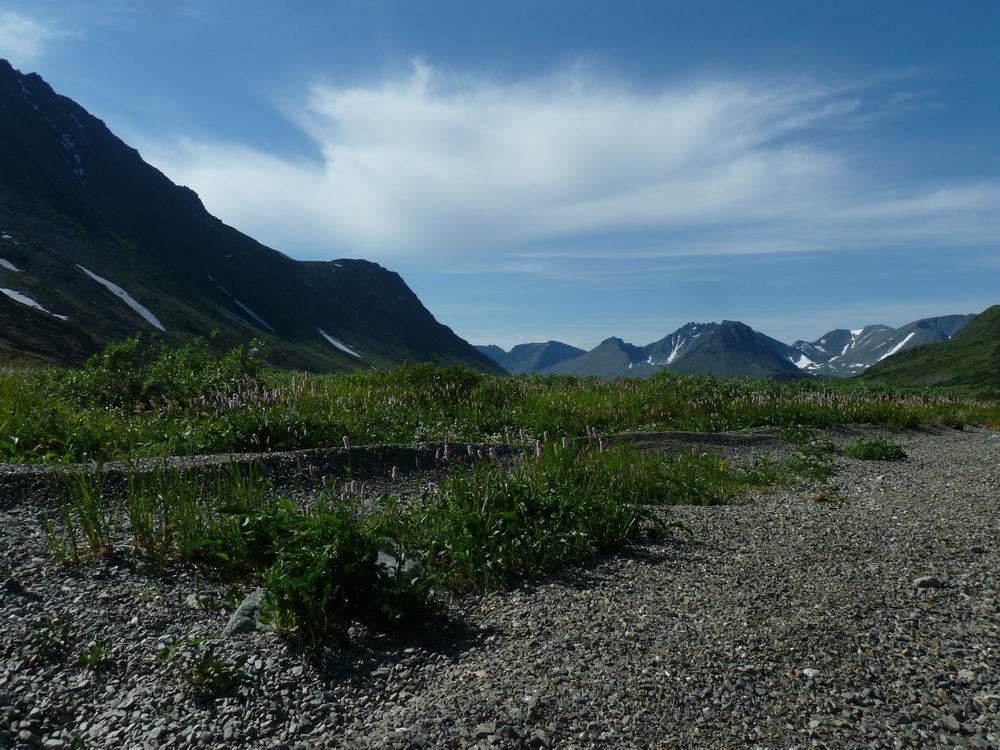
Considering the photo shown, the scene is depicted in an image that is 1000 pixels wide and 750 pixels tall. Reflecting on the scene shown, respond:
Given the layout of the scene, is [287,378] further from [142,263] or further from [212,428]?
[142,263]

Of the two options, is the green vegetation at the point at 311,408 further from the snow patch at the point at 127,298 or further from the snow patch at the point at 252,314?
the snow patch at the point at 252,314

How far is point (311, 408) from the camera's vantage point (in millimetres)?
11766

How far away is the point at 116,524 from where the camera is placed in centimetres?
555

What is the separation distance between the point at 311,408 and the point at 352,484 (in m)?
6.76

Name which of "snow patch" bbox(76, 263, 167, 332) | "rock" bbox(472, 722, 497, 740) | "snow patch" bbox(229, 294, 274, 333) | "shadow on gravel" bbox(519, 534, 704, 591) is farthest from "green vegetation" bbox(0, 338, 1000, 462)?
"snow patch" bbox(229, 294, 274, 333)

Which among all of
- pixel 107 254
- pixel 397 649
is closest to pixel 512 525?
pixel 397 649

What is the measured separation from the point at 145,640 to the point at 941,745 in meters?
4.32

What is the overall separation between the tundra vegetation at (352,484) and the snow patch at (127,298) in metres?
113

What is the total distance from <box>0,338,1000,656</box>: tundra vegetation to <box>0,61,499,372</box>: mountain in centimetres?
5349

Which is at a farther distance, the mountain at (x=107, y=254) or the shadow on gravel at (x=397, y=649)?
the mountain at (x=107, y=254)

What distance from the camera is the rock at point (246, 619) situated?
4.03 meters

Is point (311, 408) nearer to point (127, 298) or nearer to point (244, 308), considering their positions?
point (127, 298)

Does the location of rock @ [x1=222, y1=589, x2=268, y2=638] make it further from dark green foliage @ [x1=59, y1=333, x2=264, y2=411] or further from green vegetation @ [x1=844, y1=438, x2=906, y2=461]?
green vegetation @ [x1=844, y1=438, x2=906, y2=461]

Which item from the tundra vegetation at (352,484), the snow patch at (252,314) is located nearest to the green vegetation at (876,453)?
the tundra vegetation at (352,484)
